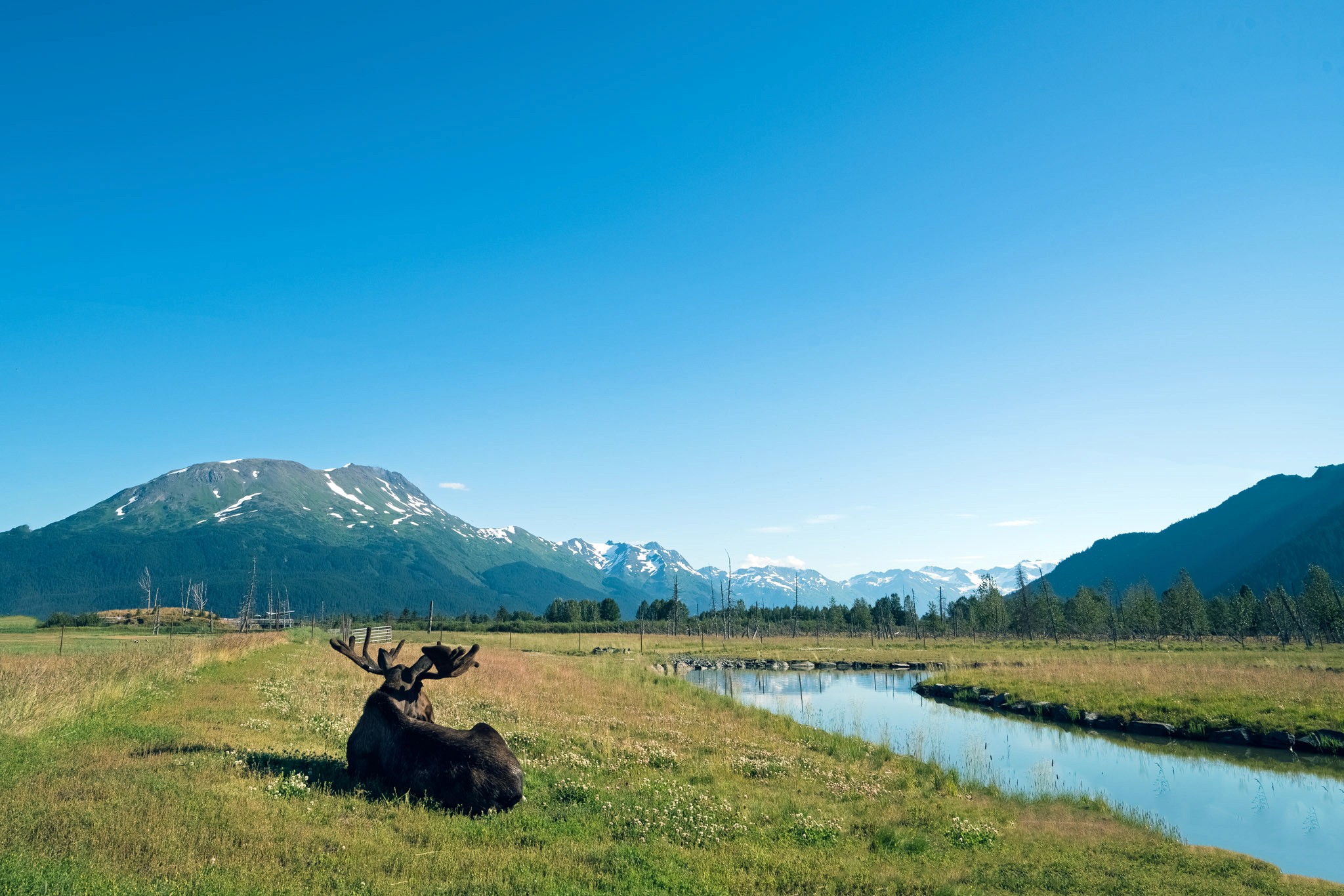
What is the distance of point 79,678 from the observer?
888 inches

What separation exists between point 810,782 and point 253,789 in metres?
13.0

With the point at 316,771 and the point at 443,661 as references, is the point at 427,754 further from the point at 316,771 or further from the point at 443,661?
the point at 316,771

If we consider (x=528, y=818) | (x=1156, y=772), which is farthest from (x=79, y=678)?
Result: (x=1156, y=772)

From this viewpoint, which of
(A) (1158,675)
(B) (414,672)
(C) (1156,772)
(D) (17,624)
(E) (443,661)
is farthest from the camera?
(D) (17,624)

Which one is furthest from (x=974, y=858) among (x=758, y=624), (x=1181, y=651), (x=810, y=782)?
(x=758, y=624)

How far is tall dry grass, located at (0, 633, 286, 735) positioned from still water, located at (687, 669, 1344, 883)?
25818mm

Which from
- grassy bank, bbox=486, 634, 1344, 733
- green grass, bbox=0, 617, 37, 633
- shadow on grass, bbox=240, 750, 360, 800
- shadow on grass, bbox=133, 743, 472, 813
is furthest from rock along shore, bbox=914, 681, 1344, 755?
green grass, bbox=0, 617, 37, 633

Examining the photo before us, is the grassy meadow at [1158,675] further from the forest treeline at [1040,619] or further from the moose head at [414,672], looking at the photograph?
the moose head at [414,672]

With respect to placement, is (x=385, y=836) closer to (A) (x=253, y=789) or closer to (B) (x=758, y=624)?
(A) (x=253, y=789)

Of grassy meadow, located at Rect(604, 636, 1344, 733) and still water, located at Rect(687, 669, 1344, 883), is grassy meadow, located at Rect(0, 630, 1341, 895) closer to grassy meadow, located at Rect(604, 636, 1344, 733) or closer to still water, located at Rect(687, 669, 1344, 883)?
still water, located at Rect(687, 669, 1344, 883)

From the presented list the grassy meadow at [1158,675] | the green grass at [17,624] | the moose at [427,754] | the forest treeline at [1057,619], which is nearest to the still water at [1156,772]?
the grassy meadow at [1158,675]

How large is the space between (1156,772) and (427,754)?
26.9 meters

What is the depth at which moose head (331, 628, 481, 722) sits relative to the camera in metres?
15.1

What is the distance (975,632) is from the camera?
139250 mm
